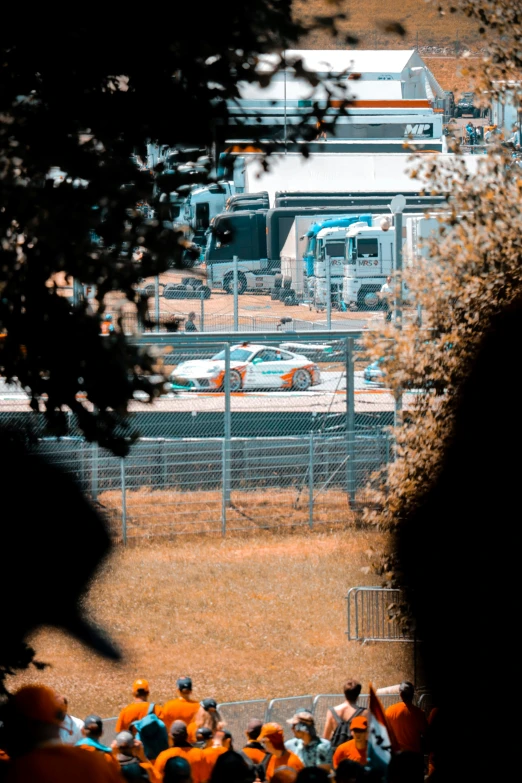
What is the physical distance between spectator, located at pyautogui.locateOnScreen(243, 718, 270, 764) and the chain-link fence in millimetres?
6841

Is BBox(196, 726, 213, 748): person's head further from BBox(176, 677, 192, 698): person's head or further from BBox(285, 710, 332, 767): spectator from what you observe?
BBox(176, 677, 192, 698): person's head

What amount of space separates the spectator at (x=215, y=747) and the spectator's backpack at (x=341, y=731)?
84 cm

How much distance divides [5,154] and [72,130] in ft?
0.68

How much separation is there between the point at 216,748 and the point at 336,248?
72.1ft

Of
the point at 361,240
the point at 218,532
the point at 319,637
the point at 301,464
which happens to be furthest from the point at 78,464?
the point at 361,240

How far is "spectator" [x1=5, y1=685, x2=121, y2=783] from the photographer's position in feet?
8.18

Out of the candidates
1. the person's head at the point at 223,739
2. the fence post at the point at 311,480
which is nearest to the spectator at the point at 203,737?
the person's head at the point at 223,739

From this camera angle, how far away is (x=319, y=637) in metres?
9.98

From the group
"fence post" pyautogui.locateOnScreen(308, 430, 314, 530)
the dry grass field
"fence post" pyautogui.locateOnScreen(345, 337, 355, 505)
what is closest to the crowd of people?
the dry grass field

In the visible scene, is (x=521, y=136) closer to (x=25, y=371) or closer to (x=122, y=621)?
(x=25, y=371)

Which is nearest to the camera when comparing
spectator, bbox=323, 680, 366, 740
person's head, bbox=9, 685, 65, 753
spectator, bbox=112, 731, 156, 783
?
person's head, bbox=9, 685, 65, 753

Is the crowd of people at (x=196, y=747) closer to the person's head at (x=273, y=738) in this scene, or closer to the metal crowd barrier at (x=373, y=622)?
the person's head at (x=273, y=738)

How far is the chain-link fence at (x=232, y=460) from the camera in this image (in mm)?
13102

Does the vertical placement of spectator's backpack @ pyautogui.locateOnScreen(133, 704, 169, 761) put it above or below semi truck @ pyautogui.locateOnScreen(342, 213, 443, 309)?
below
